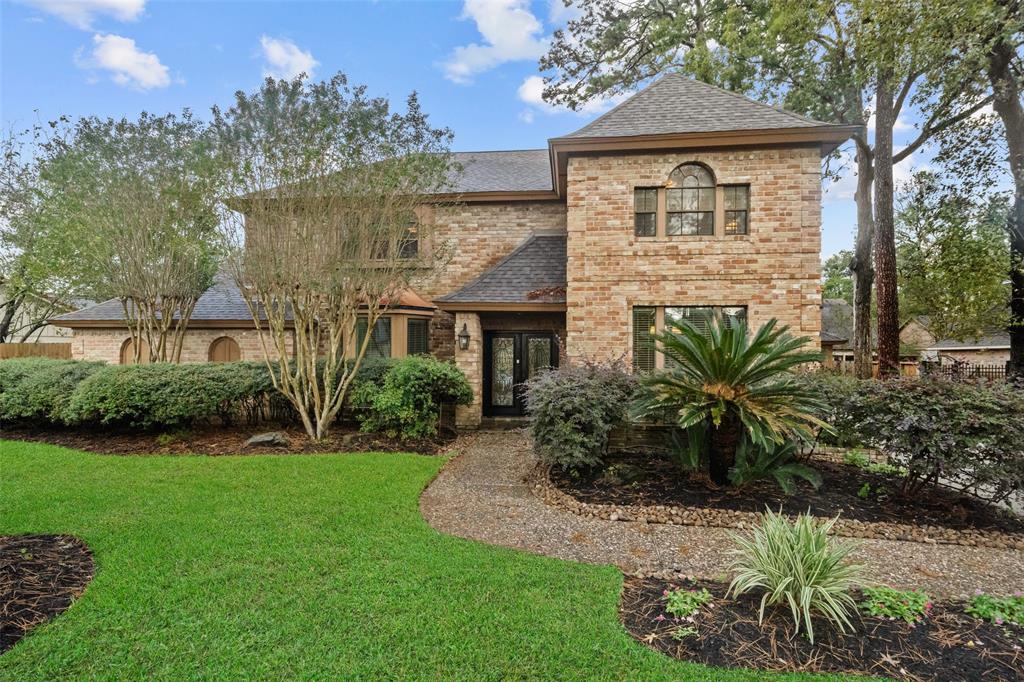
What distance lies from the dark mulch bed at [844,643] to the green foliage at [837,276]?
49.8 m

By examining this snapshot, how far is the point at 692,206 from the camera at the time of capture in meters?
9.23

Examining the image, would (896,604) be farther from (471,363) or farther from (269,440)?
(269,440)

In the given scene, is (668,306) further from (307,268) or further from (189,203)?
(189,203)

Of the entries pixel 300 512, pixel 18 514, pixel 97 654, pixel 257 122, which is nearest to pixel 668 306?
pixel 300 512

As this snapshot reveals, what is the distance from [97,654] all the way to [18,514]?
12.1 ft

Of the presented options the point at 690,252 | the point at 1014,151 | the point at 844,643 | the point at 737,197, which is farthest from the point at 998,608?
the point at 1014,151

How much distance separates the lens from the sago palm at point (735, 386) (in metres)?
5.16

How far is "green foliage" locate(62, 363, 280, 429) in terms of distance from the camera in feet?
28.0

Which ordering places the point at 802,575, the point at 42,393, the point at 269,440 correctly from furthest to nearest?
the point at 42,393, the point at 269,440, the point at 802,575

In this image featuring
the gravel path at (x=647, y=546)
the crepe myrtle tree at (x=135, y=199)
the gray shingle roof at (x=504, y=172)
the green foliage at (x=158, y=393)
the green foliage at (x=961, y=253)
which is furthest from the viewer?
the green foliage at (x=961, y=253)

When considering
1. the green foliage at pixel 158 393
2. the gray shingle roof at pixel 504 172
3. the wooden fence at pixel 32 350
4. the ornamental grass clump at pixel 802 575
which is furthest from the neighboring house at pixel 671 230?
the wooden fence at pixel 32 350

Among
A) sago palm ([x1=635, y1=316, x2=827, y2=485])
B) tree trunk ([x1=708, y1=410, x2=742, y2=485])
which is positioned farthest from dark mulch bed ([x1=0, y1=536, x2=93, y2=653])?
tree trunk ([x1=708, y1=410, x2=742, y2=485])

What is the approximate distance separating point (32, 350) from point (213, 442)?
1342cm

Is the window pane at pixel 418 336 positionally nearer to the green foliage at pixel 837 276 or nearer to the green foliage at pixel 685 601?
the green foliage at pixel 685 601
